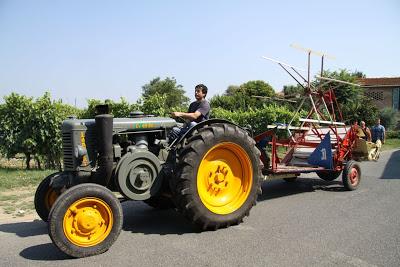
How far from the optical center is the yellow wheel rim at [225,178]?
5.68 m

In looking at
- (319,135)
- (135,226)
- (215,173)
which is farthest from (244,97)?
(135,226)

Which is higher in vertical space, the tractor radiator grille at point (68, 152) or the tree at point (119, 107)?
the tree at point (119, 107)

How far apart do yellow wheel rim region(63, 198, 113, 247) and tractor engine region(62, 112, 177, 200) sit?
60 cm

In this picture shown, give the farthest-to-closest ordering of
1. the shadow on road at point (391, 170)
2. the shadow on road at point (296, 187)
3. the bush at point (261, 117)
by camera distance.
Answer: the bush at point (261, 117) → the shadow on road at point (391, 170) → the shadow on road at point (296, 187)

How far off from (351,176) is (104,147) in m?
5.42

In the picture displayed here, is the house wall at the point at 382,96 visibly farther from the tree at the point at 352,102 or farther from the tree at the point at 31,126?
the tree at the point at 31,126

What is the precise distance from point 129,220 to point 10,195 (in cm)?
321

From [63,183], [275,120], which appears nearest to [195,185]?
[63,183]

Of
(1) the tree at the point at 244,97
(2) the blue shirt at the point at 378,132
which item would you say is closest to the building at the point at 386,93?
(1) the tree at the point at 244,97

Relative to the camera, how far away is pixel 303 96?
355 inches

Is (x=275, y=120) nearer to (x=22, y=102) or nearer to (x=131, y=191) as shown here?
(x=22, y=102)

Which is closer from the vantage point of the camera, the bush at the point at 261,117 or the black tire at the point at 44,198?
the black tire at the point at 44,198

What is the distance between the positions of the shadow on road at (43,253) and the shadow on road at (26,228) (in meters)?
0.64

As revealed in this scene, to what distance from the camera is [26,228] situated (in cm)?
572
